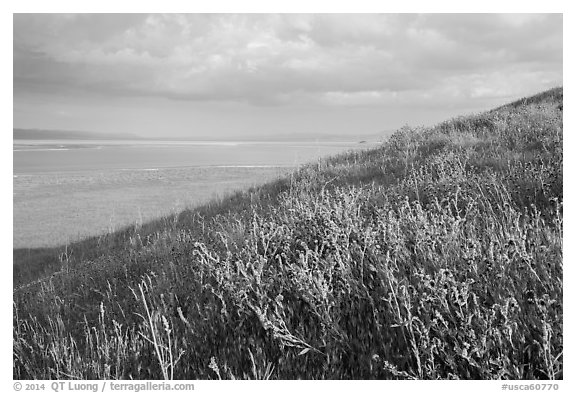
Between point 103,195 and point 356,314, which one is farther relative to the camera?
point 103,195

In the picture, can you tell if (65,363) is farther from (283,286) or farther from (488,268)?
(488,268)

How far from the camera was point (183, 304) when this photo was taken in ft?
10.8

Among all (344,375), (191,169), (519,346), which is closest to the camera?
(519,346)

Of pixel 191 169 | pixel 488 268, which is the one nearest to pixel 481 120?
pixel 488 268

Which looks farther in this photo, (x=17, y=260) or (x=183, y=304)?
(x=17, y=260)

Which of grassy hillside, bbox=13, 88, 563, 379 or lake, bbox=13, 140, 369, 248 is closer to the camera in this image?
grassy hillside, bbox=13, 88, 563, 379

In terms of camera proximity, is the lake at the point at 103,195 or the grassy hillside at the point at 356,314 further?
the lake at the point at 103,195

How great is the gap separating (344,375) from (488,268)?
100 cm

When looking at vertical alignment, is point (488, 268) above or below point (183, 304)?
above
